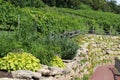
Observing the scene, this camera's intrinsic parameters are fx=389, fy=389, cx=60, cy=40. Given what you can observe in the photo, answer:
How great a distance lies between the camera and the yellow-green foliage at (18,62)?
8374 mm

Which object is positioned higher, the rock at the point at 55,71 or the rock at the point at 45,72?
the rock at the point at 45,72

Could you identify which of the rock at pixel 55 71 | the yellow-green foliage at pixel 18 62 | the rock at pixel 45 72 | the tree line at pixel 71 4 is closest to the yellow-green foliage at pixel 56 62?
the rock at pixel 55 71

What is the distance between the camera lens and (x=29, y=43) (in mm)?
10367

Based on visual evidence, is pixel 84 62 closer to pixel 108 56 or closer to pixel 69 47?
pixel 69 47

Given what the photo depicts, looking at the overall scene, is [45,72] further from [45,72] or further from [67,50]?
[67,50]

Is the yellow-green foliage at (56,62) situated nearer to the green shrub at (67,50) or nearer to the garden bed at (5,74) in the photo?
the green shrub at (67,50)

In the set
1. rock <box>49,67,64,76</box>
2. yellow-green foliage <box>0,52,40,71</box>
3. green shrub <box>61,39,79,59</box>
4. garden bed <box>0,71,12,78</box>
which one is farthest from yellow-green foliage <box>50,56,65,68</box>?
garden bed <box>0,71,12,78</box>

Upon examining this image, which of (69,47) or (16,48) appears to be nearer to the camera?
(16,48)

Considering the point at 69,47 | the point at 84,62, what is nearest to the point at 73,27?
the point at 84,62

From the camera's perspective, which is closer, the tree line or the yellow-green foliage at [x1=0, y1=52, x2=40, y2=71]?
the yellow-green foliage at [x1=0, y1=52, x2=40, y2=71]

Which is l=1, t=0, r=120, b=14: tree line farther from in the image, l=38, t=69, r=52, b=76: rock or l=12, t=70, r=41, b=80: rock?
l=12, t=70, r=41, b=80: rock

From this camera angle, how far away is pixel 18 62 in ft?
27.9

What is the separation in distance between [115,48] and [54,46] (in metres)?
13.1

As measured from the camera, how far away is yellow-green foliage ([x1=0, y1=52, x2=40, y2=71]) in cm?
837
